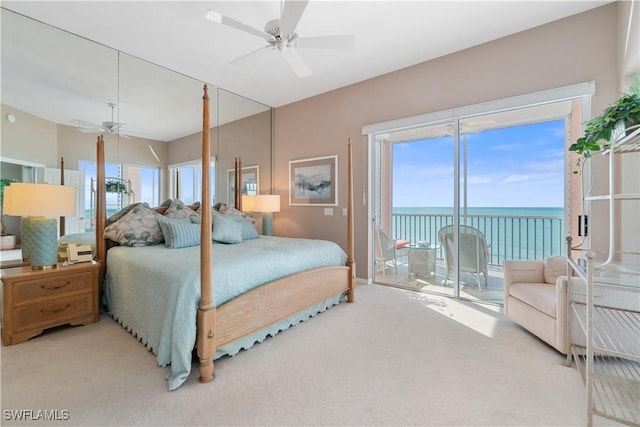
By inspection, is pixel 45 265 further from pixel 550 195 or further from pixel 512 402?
pixel 550 195

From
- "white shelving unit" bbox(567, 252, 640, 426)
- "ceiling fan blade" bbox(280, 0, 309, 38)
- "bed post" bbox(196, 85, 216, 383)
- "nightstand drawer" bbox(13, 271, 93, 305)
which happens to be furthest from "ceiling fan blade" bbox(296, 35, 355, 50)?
"nightstand drawer" bbox(13, 271, 93, 305)

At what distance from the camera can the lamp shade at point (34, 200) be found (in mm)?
2121

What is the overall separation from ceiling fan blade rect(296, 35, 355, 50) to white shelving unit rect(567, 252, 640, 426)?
2.29m

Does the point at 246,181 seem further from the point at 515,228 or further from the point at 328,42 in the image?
the point at 515,228

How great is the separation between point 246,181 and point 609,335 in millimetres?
4519

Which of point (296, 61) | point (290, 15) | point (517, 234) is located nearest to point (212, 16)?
point (290, 15)

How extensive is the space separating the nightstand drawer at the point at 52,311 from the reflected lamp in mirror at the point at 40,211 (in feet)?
1.08

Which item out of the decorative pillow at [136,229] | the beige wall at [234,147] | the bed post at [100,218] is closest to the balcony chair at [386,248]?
the beige wall at [234,147]

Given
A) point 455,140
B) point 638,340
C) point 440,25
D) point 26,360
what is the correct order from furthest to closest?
1. point 455,140
2. point 440,25
3. point 26,360
4. point 638,340

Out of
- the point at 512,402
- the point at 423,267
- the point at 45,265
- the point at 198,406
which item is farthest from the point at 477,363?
the point at 45,265

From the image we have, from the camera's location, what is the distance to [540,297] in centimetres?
219

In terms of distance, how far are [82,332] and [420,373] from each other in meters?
2.80

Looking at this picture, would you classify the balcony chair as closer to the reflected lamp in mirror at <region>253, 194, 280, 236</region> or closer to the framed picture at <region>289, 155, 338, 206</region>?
the framed picture at <region>289, 155, 338, 206</region>

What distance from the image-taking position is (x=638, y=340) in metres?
1.75
